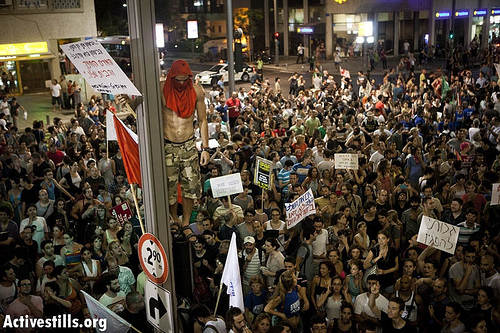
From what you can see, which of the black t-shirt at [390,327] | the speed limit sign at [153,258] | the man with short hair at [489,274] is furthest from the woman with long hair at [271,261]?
the speed limit sign at [153,258]

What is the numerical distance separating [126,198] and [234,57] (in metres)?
12.3

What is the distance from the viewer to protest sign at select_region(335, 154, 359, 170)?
11.9 meters

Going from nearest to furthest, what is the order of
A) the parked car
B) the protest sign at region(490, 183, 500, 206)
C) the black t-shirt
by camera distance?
the black t-shirt
the protest sign at region(490, 183, 500, 206)
the parked car

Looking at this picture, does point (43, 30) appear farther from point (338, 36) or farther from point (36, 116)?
point (338, 36)

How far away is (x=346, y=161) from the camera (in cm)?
1200

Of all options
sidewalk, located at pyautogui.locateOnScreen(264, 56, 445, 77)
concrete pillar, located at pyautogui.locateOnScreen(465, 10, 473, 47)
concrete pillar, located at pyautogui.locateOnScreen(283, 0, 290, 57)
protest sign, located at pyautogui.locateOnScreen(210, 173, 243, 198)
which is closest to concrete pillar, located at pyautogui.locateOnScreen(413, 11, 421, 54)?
sidewalk, located at pyautogui.locateOnScreen(264, 56, 445, 77)

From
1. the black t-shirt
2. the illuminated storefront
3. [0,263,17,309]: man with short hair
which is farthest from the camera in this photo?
the illuminated storefront

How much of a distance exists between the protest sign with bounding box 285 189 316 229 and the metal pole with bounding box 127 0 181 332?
14.2 ft

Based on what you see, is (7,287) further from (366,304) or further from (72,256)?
(366,304)

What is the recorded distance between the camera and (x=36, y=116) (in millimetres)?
27688

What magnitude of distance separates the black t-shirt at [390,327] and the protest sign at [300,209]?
7.77 feet

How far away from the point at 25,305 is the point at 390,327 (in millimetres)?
4805

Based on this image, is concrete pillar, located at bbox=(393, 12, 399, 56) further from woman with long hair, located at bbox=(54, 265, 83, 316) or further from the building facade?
woman with long hair, located at bbox=(54, 265, 83, 316)

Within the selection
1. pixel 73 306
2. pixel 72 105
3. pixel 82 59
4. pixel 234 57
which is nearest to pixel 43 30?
pixel 72 105
